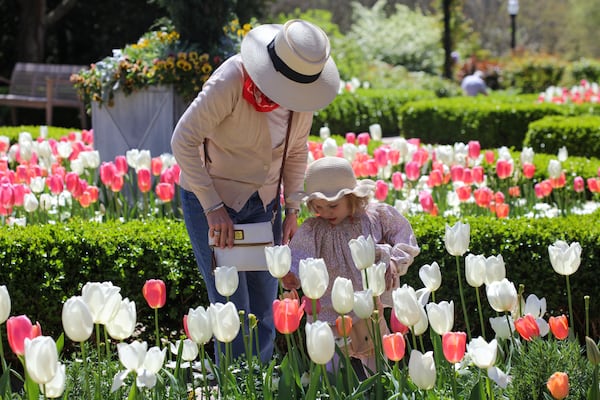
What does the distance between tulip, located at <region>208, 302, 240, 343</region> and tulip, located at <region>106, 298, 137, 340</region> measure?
8.0 inches

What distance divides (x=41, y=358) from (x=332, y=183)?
4.81 ft

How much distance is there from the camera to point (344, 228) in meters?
3.33

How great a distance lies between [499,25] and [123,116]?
4084 cm

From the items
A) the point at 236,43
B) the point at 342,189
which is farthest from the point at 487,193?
the point at 236,43

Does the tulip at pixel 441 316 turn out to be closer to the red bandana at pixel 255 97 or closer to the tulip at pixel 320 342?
the tulip at pixel 320 342

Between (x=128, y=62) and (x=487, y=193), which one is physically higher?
(x=128, y=62)

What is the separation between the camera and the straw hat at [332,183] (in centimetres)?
322

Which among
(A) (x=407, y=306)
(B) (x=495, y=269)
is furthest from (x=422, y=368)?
(B) (x=495, y=269)

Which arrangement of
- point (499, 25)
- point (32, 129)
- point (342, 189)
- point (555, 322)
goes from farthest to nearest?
1. point (499, 25)
2. point (32, 129)
3. point (342, 189)
4. point (555, 322)

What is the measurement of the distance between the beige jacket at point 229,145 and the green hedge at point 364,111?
1051 centimetres

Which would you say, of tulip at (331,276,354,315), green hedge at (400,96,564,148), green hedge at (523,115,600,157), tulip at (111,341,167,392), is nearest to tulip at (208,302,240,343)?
tulip at (111,341,167,392)

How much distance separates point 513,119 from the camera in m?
13.4

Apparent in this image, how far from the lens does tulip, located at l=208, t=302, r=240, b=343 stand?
239 cm

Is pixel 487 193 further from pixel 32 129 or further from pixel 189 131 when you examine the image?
pixel 32 129
